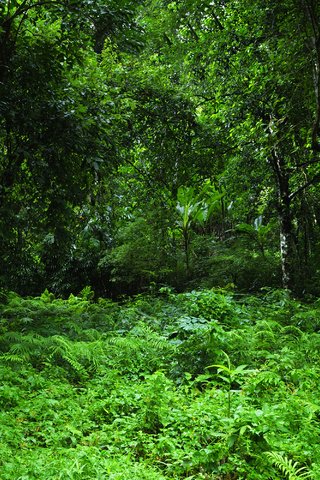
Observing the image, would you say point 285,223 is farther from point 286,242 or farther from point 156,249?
point 156,249

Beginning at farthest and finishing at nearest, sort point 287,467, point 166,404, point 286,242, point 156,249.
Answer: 1. point 156,249
2. point 286,242
3. point 166,404
4. point 287,467

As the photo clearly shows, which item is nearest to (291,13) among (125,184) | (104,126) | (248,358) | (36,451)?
(104,126)

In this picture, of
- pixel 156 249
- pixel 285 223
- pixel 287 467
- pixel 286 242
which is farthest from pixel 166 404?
pixel 156 249

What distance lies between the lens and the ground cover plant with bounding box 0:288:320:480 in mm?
2768

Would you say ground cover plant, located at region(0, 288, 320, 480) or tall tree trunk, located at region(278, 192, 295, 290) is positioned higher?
tall tree trunk, located at region(278, 192, 295, 290)

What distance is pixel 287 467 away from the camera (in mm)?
2496

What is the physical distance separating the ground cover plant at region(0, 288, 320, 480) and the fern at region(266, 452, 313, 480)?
1 cm

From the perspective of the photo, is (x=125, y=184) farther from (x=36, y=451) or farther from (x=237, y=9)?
(x=36, y=451)

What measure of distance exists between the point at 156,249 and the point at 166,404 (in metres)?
6.69

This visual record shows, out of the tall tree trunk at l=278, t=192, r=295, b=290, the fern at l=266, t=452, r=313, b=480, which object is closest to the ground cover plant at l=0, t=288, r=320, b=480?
the fern at l=266, t=452, r=313, b=480

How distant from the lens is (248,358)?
4.61 m

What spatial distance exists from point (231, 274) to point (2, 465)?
8.27m

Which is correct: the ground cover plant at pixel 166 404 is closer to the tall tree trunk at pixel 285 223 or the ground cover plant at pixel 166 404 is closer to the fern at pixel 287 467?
the fern at pixel 287 467

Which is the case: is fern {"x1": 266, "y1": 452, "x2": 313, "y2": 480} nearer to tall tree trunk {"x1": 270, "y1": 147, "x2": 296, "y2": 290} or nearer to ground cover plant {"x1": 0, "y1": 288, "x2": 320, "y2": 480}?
ground cover plant {"x1": 0, "y1": 288, "x2": 320, "y2": 480}
